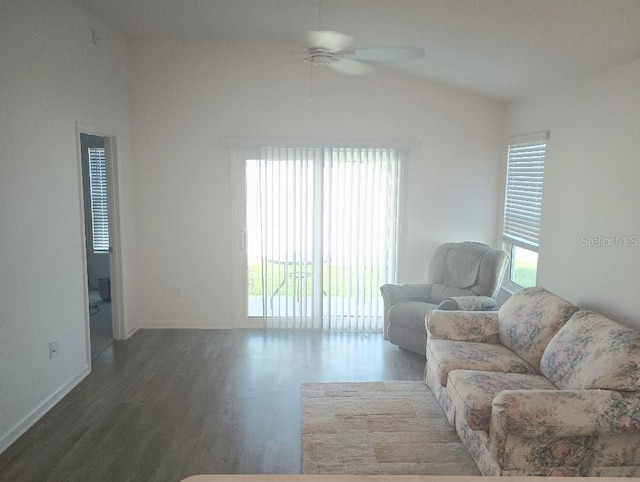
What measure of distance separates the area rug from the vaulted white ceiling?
8.15 ft

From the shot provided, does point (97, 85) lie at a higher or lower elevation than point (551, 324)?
higher

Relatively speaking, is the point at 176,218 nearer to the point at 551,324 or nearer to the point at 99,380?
the point at 99,380

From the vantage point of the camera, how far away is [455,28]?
3484 mm

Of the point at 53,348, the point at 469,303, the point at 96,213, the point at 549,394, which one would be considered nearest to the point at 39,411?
the point at 53,348

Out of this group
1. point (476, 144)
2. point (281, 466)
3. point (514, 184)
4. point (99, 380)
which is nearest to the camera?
point (281, 466)

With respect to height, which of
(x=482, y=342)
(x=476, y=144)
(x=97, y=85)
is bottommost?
(x=482, y=342)

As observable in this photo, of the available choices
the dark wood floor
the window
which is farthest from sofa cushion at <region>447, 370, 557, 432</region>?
the window

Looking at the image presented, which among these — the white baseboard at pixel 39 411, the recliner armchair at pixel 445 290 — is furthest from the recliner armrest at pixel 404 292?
the white baseboard at pixel 39 411

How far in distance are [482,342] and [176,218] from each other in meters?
3.40

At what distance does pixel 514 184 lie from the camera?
5.15 m

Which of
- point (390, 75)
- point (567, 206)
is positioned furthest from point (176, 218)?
point (567, 206)

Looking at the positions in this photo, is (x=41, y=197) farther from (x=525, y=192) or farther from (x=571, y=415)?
(x=525, y=192)

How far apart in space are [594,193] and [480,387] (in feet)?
5.45

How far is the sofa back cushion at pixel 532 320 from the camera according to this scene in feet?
11.1
